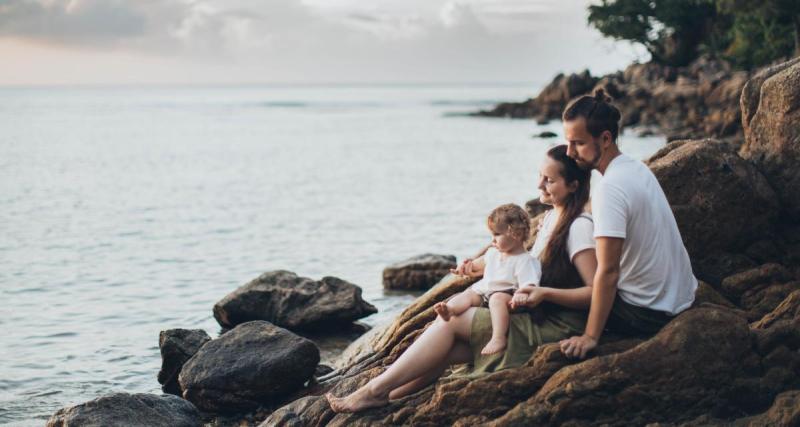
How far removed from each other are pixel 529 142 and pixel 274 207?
2783cm

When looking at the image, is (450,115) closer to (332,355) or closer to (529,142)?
(529,142)

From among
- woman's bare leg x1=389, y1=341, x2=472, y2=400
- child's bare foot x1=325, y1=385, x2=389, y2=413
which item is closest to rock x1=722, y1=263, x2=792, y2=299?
woman's bare leg x1=389, y1=341, x2=472, y2=400

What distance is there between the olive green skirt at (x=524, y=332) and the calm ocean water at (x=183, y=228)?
6.01 metres

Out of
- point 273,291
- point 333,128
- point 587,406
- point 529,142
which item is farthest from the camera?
point 333,128

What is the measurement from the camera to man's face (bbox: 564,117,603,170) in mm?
6465

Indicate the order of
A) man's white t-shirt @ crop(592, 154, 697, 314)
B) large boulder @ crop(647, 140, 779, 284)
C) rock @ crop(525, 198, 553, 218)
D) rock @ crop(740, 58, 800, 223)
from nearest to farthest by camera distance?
man's white t-shirt @ crop(592, 154, 697, 314), large boulder @ crop(647, 140, 779, 284), rock @ crop(740, 58, 800, 223), rock @ crop(525, 198, 553, 218)

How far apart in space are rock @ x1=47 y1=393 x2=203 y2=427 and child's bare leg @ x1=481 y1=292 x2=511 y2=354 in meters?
Result: 3.43

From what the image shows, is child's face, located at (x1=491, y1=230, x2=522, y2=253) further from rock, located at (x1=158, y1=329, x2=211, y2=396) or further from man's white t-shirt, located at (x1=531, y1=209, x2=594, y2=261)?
rock, located at (x1=158, y1=329, x2=211, y2=396)

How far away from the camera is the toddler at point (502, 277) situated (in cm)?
660

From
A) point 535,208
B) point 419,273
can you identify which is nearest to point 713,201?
point 535,208

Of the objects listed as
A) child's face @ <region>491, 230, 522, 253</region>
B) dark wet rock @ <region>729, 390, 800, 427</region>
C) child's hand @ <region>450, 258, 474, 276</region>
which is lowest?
dark wet rock @ <region>729, 390, 800, 427</region>

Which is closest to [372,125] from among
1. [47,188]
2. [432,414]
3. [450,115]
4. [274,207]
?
[450,115]

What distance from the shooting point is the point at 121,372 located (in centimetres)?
1233

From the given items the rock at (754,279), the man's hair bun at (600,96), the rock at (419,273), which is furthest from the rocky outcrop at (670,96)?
the man's hair bun at (600,96)
